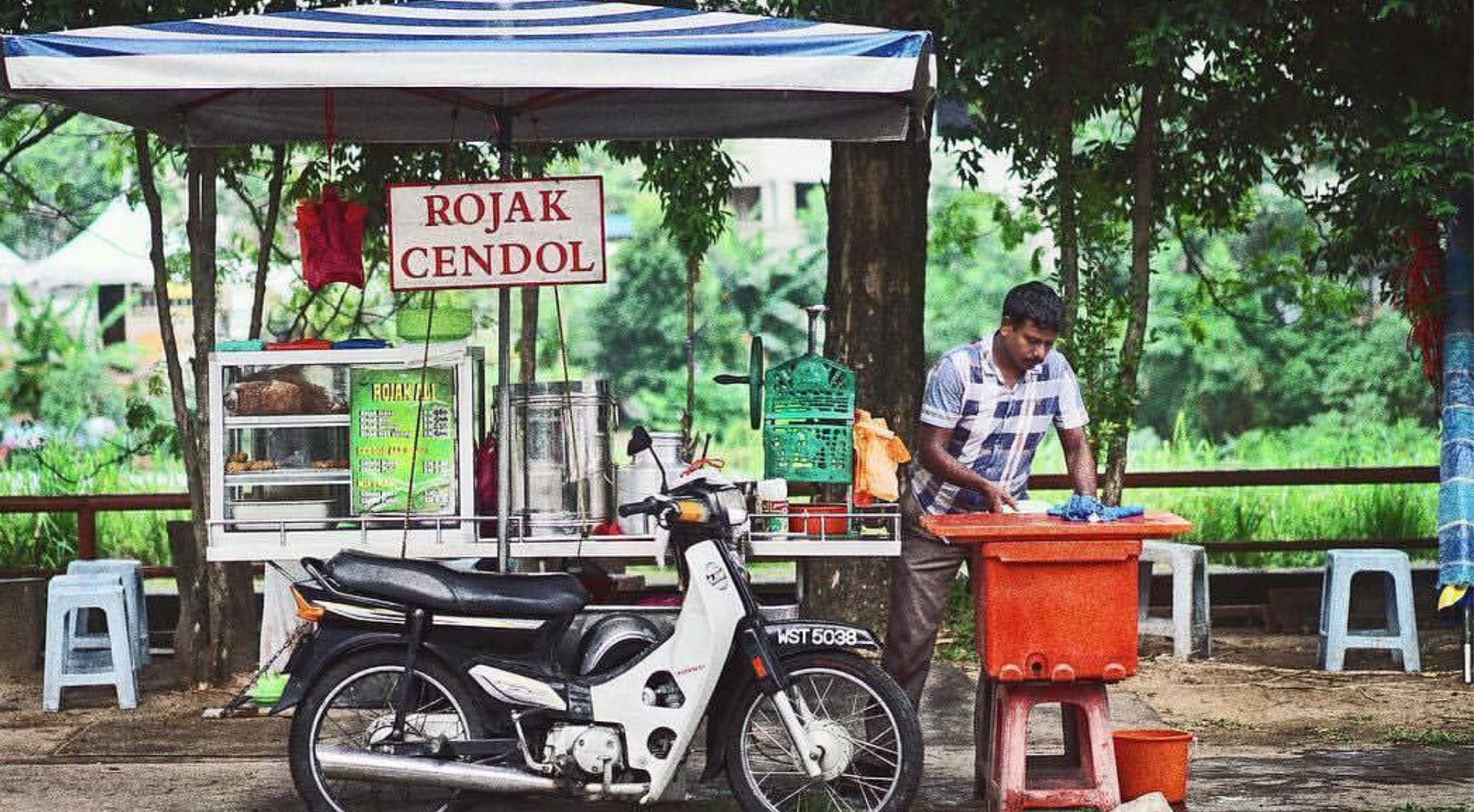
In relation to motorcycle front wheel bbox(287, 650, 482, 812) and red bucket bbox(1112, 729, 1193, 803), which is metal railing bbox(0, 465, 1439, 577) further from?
motorcycle front wheel bbox(287, 650, 482, 812)

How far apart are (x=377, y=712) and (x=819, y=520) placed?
1643mm

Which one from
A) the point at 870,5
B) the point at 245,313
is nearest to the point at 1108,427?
the point at 870,5

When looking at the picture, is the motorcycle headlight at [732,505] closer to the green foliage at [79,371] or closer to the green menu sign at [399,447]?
the green menu sign at [399,447]

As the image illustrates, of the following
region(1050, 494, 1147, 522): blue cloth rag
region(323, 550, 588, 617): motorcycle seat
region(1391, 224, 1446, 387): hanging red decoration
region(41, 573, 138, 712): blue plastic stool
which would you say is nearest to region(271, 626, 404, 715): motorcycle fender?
region(323, 550, 588, 617): motorcycle seat

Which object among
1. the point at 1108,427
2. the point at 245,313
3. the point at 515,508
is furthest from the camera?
the point at 245,313

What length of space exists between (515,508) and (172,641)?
450 centimetres

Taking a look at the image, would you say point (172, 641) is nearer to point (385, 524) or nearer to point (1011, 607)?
point (385, 524)

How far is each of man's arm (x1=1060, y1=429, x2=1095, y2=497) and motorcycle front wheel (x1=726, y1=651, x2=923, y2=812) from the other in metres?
1.18

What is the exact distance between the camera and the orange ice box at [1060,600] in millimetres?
6156

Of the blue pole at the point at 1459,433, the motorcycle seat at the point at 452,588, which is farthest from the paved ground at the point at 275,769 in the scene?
the blue pole at the point at 1459,433

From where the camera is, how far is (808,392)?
667cm

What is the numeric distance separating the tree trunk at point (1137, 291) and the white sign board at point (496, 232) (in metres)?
4.73

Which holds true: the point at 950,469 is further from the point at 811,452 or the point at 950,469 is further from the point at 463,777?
the point at 463,777

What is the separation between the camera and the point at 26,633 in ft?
31.8
